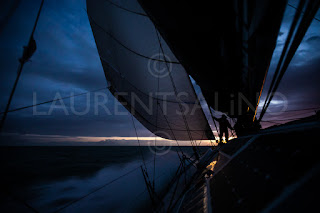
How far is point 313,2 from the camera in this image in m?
1.06

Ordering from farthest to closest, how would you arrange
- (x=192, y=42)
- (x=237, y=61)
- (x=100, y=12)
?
(x=100, y=12)
(x=237, y=61)
(x=192, y=42)

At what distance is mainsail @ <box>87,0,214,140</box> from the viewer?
3611mm

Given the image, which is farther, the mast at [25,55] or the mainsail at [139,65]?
the mainsail at [139,65]

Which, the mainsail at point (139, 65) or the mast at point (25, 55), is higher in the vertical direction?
the mainsail at point (139, 65)

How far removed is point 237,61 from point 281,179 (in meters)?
1.87

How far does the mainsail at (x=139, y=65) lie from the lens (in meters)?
3.61

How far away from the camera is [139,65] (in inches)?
177

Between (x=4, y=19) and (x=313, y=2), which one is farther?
(x=4, y=19)

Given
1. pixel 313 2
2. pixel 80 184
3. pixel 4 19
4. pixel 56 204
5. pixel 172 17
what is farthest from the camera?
pixel 80 184

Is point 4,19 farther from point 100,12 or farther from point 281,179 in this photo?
point 100,12

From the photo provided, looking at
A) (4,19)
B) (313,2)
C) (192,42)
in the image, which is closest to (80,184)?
(4,19)

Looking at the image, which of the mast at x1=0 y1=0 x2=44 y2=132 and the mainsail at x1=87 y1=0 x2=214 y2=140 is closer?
the mast at x1=0 y1=0 x2=44 y2=132

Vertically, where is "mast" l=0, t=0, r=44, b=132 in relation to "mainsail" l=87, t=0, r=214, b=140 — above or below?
below

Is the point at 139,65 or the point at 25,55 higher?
the point at 139,65
